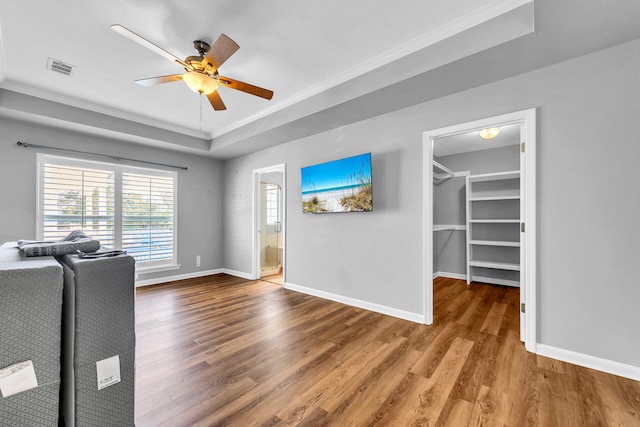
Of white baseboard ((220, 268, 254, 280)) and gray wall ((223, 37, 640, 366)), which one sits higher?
gray wall ((223, 37, 640, 366))

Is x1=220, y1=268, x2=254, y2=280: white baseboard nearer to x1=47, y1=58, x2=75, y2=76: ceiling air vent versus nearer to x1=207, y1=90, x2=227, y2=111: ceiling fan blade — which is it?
x1=207, y1=90, x2=227, y2=111: ceiling fan blade

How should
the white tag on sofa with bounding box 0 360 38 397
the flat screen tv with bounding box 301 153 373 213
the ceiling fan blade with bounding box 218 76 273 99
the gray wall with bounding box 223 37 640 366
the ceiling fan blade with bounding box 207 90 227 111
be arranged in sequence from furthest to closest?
1. the flat screen tv with bounding box 301 153 373 213
2. the ceiling fan blade with bounding box 207 90 227 111
3. the ceiling fan blade with bounding box 218 76 273 99
4. the gray wall with bounding box 223 37 640 366
5. the white tag on sofa with bounding box 0 360 38 397

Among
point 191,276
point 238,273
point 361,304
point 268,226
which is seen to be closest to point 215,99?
point 361,304

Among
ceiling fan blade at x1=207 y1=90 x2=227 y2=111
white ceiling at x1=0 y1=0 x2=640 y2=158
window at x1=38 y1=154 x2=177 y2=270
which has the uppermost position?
white ceiling at x1=0 y1=0 x2=640 y2=158

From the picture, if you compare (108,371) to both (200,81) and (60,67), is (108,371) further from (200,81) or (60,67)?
(60,67)

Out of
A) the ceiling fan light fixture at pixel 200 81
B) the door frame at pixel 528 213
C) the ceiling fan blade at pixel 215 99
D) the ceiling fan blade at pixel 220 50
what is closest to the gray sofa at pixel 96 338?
the ceiling fan blade at pixel 220 50

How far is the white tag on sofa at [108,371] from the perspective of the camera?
1.11 metres

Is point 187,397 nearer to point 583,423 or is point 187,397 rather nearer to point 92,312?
point 92,312

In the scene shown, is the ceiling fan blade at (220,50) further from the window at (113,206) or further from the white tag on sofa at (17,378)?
the window at (113,206)

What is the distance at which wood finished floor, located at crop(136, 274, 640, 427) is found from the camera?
154cm

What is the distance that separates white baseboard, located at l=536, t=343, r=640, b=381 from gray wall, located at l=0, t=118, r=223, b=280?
5196 mm

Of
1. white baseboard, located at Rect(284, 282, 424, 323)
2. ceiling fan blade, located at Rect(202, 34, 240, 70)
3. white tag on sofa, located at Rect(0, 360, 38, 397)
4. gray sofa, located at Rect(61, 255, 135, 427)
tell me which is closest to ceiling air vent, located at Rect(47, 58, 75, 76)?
ceiling fan blade, located at Rect(202, 34, 240, 70)

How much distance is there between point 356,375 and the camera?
6.33 feet

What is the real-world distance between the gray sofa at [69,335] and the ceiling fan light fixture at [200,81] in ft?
5.39
